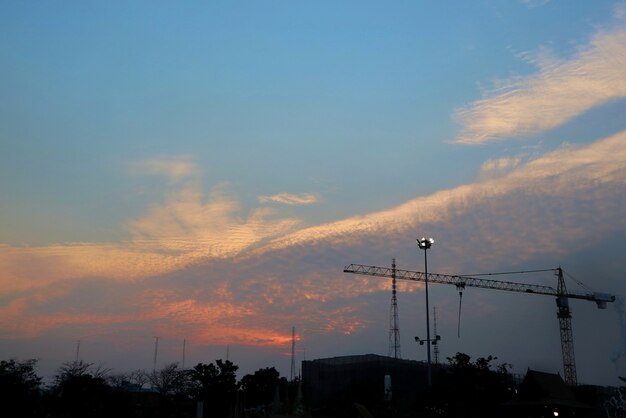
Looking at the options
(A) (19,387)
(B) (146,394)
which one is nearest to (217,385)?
(B) (146,394)

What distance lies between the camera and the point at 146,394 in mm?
101188

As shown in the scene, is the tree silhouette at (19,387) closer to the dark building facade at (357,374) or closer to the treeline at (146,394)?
the treeline at (146,394)

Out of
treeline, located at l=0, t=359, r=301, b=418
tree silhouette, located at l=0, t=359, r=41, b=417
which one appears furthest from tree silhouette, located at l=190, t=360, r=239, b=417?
tree silhouette, located at l=0, t=359, r=41, b=417

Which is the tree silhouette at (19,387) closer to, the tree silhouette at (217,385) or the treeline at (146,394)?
the treeline at (146,394)

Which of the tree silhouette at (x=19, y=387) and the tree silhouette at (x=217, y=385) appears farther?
the tree silhouette at (x=217, y=385)

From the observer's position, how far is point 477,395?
73.4m

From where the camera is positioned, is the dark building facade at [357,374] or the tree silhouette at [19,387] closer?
the tree silhouette at [19,387]

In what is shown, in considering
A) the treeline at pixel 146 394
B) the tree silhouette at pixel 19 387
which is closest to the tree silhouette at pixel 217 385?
the treeline at pixel 146 394

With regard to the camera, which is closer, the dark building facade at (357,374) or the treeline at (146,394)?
the treeline at (146,394)

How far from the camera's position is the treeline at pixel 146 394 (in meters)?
62.4

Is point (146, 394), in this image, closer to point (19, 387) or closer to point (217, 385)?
point (217, 385)

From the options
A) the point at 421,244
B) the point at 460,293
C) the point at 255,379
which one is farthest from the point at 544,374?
the point at 460,293

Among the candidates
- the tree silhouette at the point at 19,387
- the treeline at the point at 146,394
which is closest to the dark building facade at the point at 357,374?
the treeline at the point at 146,394

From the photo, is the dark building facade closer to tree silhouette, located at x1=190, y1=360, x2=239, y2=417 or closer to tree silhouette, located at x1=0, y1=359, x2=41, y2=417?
tree silhouette, located at x1=190, y1=360, x2=239, y2=417
